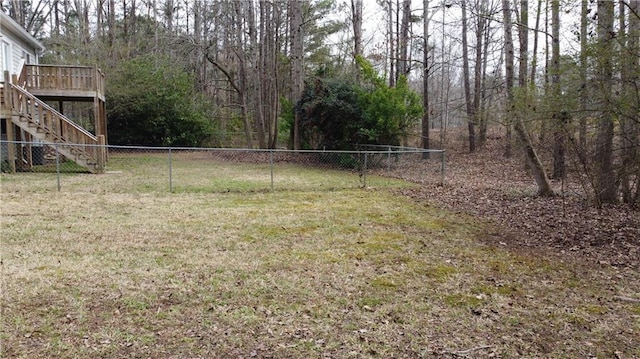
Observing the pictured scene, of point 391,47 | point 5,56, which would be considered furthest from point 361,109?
point 5,56

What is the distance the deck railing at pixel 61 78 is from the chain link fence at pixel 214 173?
2065mm

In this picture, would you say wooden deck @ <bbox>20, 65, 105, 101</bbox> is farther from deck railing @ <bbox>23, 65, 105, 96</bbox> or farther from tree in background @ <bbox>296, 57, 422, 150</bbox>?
tree in background @ <bbox>296, 57, 422, 150</bbox>

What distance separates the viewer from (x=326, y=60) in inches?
Answer: 1142

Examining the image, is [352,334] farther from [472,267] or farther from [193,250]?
[193,250]

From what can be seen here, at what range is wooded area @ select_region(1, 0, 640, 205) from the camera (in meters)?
6.34

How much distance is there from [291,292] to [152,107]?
22.5m

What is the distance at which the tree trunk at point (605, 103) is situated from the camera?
5.73 metres

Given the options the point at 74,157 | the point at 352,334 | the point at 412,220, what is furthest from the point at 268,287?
the point at 74,157

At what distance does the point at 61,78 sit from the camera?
1455cm

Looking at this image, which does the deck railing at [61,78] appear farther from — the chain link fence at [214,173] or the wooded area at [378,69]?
the wooded area at [378,69]

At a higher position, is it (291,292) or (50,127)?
(50,127)

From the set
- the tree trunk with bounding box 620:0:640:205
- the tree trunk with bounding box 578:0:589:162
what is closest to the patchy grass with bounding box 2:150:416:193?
the tree trunk with bounding box 578:0:589:162

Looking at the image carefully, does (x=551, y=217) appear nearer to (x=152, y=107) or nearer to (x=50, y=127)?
(x=50, y=127)

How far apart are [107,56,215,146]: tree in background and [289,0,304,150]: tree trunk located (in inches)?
322
